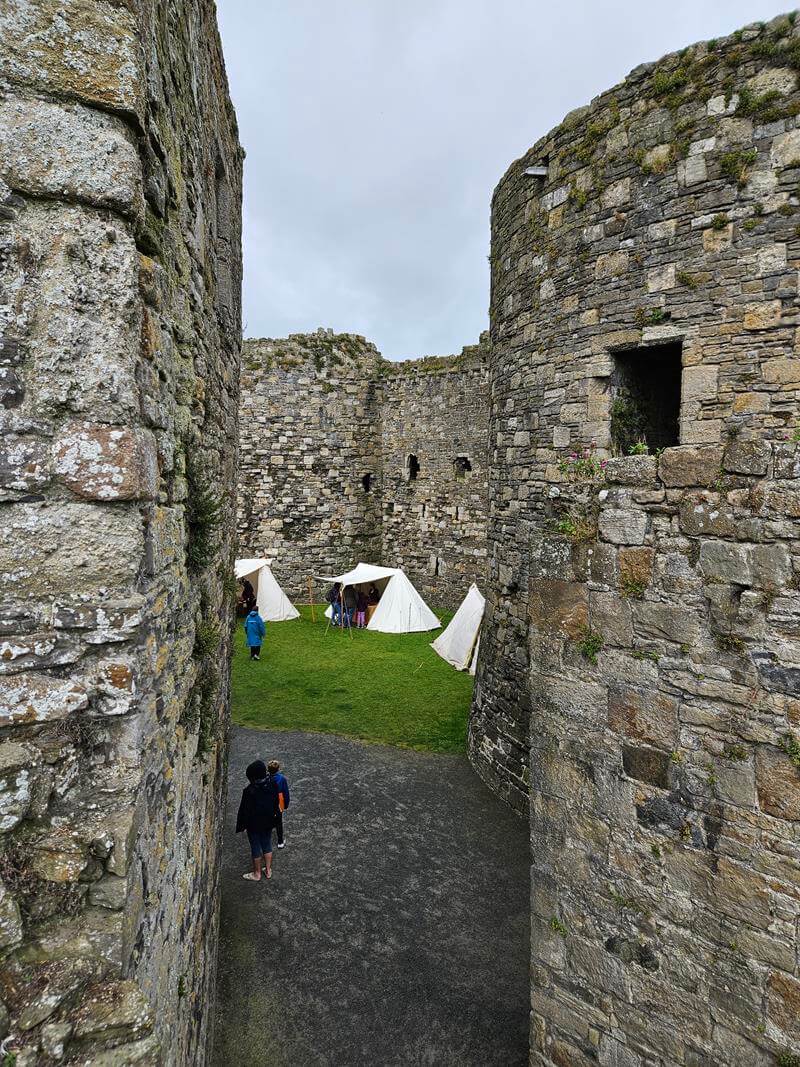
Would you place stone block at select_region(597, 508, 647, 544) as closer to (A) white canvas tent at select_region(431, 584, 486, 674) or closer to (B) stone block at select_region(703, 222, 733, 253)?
(B) stone block at select_region(703, 222, 733, 253)

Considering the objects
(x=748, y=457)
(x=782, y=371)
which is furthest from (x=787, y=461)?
(x=782, y=371)

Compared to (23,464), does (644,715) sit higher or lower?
lower

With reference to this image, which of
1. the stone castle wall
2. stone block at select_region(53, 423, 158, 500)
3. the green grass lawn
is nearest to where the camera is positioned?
stone block at select_region(53, 423, 158, 500)

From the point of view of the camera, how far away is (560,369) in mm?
6773

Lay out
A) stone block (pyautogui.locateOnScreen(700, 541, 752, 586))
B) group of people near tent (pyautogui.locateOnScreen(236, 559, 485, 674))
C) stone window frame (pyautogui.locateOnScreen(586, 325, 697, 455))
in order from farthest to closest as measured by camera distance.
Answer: group of people near tent (pyautogui.locateOnScreen(236, 559, 485, 674)) < stone window frame (pyautogui.locateOnScreen(586, 325, 697, 455)) < stone block (pyautogui.locateOnScreen(700, 541, 752, 586))

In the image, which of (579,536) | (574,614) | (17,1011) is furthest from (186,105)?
(17,1011)

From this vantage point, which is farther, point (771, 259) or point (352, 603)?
point (352, 603)

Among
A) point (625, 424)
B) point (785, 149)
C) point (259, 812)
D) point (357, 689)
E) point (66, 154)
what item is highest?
point (785, 149)

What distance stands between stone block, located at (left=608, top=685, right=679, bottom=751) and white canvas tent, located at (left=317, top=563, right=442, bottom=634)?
1214cm

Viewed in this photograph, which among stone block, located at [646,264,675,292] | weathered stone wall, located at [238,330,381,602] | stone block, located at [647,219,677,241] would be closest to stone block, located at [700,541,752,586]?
stone block, located at [646,264,675,292]

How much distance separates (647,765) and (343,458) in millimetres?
15664

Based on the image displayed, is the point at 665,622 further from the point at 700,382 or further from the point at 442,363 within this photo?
the point at 442,363

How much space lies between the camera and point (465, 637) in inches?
483

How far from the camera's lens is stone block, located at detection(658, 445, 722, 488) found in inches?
113
